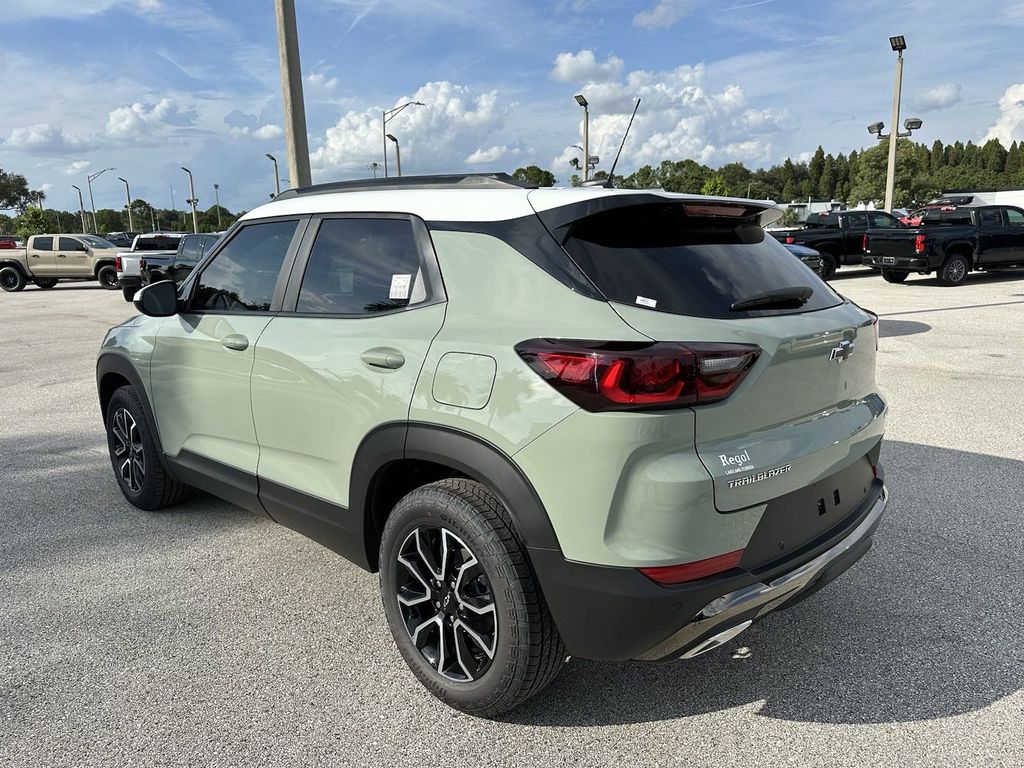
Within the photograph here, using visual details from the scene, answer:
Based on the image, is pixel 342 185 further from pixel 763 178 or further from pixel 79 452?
pixel 763 178

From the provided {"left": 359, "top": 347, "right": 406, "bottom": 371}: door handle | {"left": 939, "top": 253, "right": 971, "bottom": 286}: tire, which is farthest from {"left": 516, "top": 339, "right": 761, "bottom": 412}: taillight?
{"left": 939, "top": 253, "right": 971, "bottom": 286}: tire

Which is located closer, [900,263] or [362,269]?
[362,269]

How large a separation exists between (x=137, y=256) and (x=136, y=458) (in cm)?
1831

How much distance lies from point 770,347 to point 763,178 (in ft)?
468

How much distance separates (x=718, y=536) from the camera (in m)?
2.10

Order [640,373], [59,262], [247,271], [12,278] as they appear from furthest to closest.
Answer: [12,278], [59,262], [247,271], [640,373]

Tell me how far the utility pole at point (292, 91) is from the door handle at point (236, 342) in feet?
22.9

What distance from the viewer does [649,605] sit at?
2.08m

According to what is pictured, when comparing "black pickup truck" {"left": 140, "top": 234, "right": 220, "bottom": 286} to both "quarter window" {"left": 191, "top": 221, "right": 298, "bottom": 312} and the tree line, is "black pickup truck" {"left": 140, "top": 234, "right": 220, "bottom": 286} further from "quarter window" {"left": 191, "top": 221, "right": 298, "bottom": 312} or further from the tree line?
the tree line

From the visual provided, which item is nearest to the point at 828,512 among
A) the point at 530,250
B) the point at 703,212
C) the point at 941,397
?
the point at 703,212

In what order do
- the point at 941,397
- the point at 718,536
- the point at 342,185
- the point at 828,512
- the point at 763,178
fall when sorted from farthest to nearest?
the point at 763,178
the point at 941,397
the point at 342,185
the point at 828,512
the point at 718,536


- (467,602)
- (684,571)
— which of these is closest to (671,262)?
(684,571)

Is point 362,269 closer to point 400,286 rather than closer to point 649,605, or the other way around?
point 400,286

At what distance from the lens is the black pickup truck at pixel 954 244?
16625 millimetres
